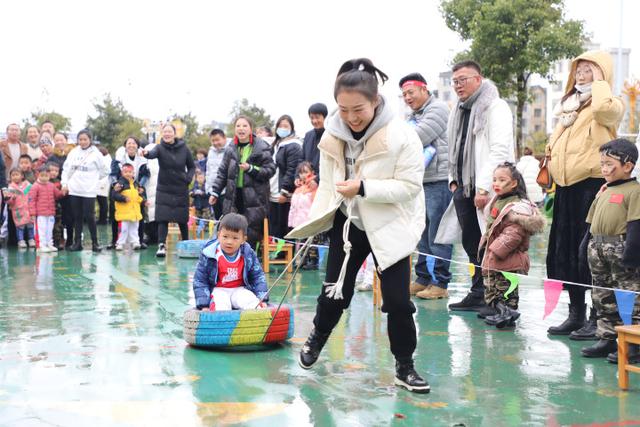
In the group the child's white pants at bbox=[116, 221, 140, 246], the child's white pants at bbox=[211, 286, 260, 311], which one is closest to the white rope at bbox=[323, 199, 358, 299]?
the child's white pants at bbox=[211, 286, 260, 311]

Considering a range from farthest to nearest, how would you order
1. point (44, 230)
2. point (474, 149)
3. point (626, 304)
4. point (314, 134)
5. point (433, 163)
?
point (44, 230) < point (314, 134) < point (433, 163) < point (474, 149) < point (626, 304)

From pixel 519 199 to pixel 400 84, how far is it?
1.80m

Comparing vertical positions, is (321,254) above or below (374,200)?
below

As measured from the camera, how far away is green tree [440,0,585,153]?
2645 centimetres

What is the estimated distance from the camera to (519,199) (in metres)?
6.47

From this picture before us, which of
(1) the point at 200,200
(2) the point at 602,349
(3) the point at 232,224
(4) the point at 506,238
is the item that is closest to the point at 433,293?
(4) the point at 506,238

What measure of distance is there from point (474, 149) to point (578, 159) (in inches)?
45.6

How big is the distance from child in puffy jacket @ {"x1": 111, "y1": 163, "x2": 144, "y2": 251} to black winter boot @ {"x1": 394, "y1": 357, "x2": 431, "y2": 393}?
337 inches

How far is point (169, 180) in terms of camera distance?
11531 mm

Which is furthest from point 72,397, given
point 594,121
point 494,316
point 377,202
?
point 594,121

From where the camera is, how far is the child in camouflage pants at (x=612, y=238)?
507 centimetres

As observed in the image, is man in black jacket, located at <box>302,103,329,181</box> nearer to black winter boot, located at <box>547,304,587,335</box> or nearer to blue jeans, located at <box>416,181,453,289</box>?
blue jeans, located at <box>416,181,453,289</box>

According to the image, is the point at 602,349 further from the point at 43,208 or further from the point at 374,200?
the point at 43,208

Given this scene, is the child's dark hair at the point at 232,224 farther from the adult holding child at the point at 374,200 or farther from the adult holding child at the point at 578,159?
the adult holding child at the point at 578,159
